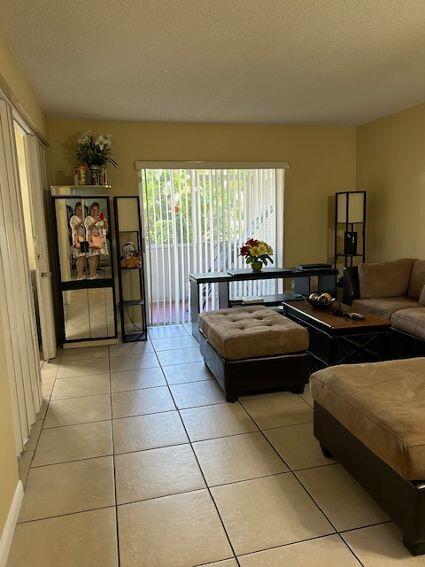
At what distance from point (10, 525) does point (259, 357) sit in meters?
1.82

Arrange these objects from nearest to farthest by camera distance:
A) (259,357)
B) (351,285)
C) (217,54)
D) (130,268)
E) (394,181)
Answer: (217,54)
(259,357)
(351,285)
(130,268)
(394,181)

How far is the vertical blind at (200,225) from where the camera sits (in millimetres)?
5137

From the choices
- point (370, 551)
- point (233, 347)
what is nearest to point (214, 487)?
point (370, 551)

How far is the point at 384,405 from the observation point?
1.84 meters

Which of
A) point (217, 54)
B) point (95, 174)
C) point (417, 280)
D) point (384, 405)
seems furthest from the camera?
point (95, 174)

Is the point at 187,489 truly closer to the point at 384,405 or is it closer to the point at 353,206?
the point at 384,405

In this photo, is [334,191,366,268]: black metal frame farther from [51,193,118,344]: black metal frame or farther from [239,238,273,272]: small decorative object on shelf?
[51,193,118,344]: black metal frame

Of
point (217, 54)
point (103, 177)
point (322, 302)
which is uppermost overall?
point (217, 54)

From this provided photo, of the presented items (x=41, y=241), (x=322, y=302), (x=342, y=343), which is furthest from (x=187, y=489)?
(x=41, y=241)

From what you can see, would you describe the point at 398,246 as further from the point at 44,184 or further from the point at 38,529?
the point at 38,529

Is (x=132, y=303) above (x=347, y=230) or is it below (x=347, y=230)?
below

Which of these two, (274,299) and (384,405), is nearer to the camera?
(384,405)

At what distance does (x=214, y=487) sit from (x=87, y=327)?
9.32 feet

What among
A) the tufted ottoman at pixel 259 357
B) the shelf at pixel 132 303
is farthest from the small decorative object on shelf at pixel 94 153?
the tufted ottoman at pixel 259 357
